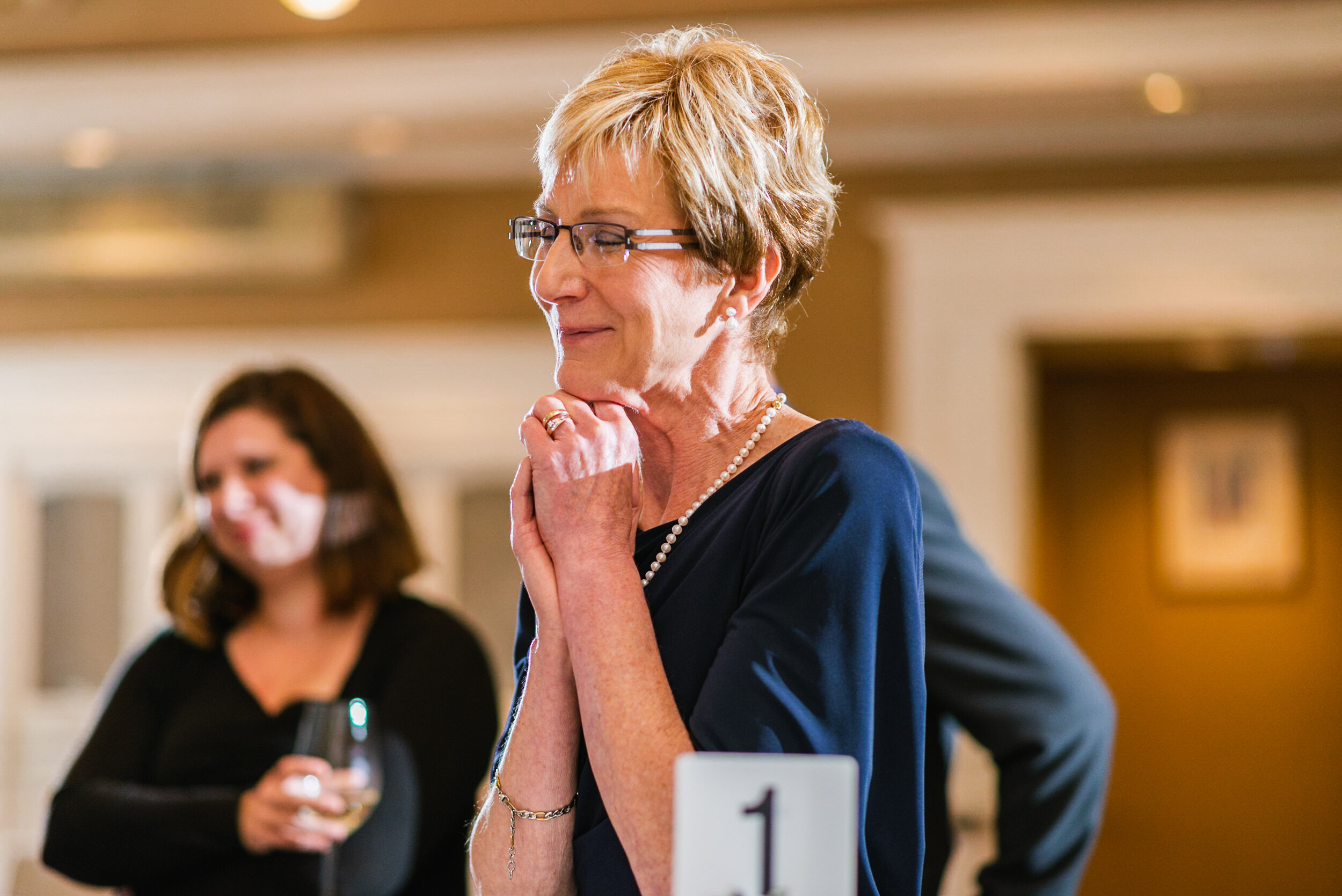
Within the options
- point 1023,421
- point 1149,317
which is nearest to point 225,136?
point 1023,421

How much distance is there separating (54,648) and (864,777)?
13.5 feet

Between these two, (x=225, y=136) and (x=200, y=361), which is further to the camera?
(x=200, y=361)

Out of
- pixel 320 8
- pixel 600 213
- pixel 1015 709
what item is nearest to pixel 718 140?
pixel 600 213

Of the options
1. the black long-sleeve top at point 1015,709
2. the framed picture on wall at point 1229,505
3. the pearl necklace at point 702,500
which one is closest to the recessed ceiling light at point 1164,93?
the framed picture on wall at point 1229,505

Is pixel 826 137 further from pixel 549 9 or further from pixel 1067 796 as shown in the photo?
pixel 1067 796

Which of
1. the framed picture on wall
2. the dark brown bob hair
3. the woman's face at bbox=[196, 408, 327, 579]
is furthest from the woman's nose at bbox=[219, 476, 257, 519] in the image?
the framed picture on wall

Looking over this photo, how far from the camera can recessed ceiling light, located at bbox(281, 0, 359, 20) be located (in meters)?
3.26

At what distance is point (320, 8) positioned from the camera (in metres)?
3.30

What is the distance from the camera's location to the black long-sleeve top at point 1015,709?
1487 mm

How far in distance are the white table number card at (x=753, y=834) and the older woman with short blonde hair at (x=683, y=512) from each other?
0.38ft

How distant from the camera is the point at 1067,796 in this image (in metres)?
1.55

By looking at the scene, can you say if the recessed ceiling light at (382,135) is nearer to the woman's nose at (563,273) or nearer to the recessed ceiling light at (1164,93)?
the recessed ceiling light at (1164,93)

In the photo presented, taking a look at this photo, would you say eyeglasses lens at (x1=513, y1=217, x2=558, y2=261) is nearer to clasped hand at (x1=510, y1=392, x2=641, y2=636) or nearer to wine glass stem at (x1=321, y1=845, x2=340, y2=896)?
clasped hand at (x1=510, y1=392, x2=641, y2=636)

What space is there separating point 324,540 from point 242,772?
0.37 meters
